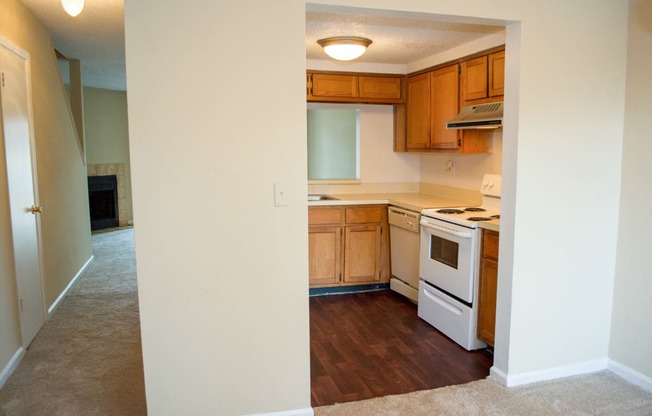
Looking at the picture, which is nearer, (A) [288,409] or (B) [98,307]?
(A) [288,409]

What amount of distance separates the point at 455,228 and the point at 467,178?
47.8 inches

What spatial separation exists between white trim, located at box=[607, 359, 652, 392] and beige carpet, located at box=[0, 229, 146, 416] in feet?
9.44

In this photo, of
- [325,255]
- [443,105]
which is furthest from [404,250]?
[443,105]

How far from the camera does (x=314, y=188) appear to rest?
530 centimetres

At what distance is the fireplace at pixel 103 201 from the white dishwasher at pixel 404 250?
584 cm

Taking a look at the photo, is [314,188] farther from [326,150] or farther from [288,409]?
[288,409]

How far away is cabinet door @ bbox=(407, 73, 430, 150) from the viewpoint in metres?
4.72

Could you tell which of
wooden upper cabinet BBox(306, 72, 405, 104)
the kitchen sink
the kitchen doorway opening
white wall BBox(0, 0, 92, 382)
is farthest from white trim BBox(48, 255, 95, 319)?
wooden upper cabinet BBox(306, 72, 405, 104)

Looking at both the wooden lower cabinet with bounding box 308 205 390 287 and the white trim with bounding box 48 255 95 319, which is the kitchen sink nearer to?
the wooden lower cabinet with bounding box 308 205 390 287

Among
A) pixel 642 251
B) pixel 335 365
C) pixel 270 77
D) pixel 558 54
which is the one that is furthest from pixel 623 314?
pixel 270 77

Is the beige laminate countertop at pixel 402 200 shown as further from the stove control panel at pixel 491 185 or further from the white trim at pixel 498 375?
the white trim at pixel 498 375

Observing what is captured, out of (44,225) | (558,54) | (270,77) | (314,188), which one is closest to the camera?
(270,77)

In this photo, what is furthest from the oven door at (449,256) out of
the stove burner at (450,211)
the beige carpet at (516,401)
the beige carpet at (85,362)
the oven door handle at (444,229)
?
the beige carpet at (85,362)

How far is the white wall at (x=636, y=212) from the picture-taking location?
2.91 m
